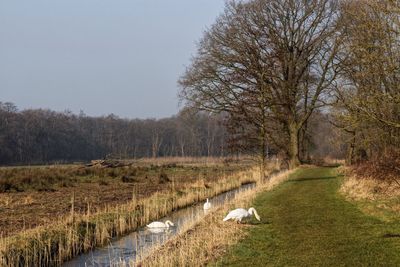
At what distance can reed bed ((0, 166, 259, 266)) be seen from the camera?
34.8 ft

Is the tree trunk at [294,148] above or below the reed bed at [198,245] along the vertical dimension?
above

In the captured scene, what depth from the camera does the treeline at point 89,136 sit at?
92.1 meters

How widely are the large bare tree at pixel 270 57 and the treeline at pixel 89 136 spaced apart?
40.9 meters

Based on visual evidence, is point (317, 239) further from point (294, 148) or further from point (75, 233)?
point (294, 148)

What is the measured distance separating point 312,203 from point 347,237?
19.6ft

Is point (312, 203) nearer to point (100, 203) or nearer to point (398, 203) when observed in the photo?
point (398, 203)

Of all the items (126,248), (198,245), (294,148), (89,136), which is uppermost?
(89,136)

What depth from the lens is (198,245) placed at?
1009 cm

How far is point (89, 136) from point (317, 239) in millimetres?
112007

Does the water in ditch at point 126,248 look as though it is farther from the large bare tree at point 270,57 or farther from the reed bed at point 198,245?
the large bare tree at point 270,57

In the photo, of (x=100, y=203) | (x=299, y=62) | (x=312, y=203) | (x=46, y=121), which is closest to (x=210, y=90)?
(x=299, y=62)

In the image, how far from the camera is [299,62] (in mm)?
39562

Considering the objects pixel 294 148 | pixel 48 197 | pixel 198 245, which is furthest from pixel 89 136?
pixel 198 245

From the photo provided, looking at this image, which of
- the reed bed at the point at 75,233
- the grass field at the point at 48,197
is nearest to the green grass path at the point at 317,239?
the reed bed at the point at 75,233
